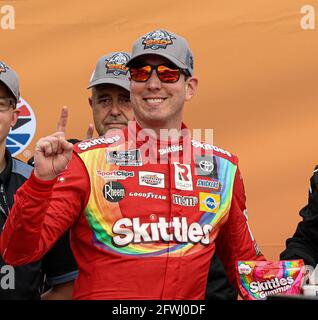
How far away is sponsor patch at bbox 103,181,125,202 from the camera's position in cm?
239

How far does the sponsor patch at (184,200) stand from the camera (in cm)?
244

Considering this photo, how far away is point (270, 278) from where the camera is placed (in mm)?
2264

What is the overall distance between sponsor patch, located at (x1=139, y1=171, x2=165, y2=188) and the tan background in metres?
0.88

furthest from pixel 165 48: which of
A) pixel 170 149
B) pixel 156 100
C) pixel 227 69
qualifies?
pixel 227 69

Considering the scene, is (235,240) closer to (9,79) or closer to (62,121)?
(62,121)

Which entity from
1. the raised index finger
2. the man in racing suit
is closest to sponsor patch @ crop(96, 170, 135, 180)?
the man in racing suit

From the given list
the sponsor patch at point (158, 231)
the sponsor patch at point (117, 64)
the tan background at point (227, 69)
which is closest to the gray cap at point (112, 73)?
the sponsor patch at point (117, 64)

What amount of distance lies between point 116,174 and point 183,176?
20 cm

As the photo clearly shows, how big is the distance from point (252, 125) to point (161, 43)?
2.89 ft

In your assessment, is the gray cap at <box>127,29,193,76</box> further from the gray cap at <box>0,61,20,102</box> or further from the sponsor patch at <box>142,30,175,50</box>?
the gray cap at <box>0,61,20,102</box>

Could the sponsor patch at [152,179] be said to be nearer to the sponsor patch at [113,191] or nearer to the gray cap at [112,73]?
the sponsor patch at [113,191]

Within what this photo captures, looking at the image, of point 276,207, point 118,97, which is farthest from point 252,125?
point 118,97

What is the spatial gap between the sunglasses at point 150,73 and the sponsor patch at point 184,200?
0.35m

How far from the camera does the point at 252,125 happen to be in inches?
131
